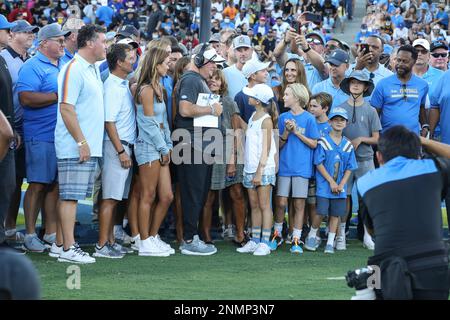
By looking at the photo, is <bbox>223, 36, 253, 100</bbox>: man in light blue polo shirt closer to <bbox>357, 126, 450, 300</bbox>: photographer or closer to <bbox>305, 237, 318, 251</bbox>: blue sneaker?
<bbox>305, 237, 318, 251</bbox>: blue sneaker

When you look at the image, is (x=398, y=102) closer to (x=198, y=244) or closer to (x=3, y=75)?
(x=198, y=244)

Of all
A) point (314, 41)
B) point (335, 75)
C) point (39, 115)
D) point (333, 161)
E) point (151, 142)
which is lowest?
point (333, 161)

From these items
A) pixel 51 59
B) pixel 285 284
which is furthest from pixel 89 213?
pixel 285 284

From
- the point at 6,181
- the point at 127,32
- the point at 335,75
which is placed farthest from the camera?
the point at 127,32

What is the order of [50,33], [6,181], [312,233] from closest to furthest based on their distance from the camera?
[6,181], [50,33], [312,233]

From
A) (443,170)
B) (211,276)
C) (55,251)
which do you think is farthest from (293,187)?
(443,170)

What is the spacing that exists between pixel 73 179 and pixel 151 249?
1.10 m

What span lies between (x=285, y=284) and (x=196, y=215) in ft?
6.30

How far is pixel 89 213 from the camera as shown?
11516mm

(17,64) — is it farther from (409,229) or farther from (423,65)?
(409,229)

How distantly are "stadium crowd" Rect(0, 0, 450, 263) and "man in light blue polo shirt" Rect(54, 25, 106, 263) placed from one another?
11mm

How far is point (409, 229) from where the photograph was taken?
5.32 metres

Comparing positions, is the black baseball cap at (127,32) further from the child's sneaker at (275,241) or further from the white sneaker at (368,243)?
the white sneaker at (368,243)

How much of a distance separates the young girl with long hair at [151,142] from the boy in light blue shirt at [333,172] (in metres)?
1.54
